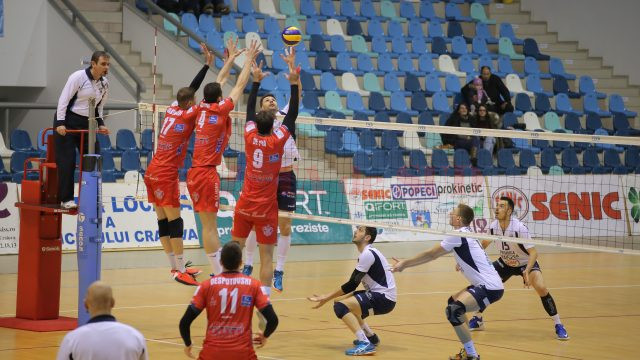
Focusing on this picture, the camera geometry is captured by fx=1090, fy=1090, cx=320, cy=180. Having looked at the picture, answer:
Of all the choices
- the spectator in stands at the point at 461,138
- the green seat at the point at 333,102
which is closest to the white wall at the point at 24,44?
the green seat at the point at 333,102

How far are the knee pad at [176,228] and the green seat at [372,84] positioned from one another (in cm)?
1330

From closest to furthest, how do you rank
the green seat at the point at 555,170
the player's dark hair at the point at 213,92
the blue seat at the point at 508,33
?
the player's dark hair at the point at 213,92
the green seat at the point at 555,170
the blue seat at the point at 508,33

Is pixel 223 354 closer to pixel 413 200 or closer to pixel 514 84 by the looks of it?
pixel 413 200

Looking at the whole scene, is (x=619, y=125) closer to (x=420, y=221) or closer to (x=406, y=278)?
(x=420, y=221)

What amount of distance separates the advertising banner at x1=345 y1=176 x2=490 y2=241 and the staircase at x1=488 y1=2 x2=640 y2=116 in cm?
946

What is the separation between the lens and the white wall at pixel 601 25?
30.5 meters

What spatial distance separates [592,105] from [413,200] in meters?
8.74

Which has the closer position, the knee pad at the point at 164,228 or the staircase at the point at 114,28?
the knee pad at the point at 164,228

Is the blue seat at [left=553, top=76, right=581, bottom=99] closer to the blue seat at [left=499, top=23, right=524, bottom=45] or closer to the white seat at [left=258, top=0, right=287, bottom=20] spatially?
the blue seat at [left=499, top=23, right=524, bottom=45]

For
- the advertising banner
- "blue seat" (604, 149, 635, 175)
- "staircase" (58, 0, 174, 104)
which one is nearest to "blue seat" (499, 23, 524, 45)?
"blue seat" (604, 149, 635, 175)

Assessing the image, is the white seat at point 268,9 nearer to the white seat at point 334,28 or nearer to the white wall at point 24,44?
the white seat at point 334,28

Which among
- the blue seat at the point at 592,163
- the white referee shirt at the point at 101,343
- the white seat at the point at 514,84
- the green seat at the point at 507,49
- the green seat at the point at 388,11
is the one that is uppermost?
the green seat at the point at 388,11

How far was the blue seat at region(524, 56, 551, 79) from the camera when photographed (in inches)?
1133

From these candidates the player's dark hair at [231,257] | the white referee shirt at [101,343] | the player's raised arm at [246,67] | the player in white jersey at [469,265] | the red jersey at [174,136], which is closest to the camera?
the white referee shirt at [101,343]
